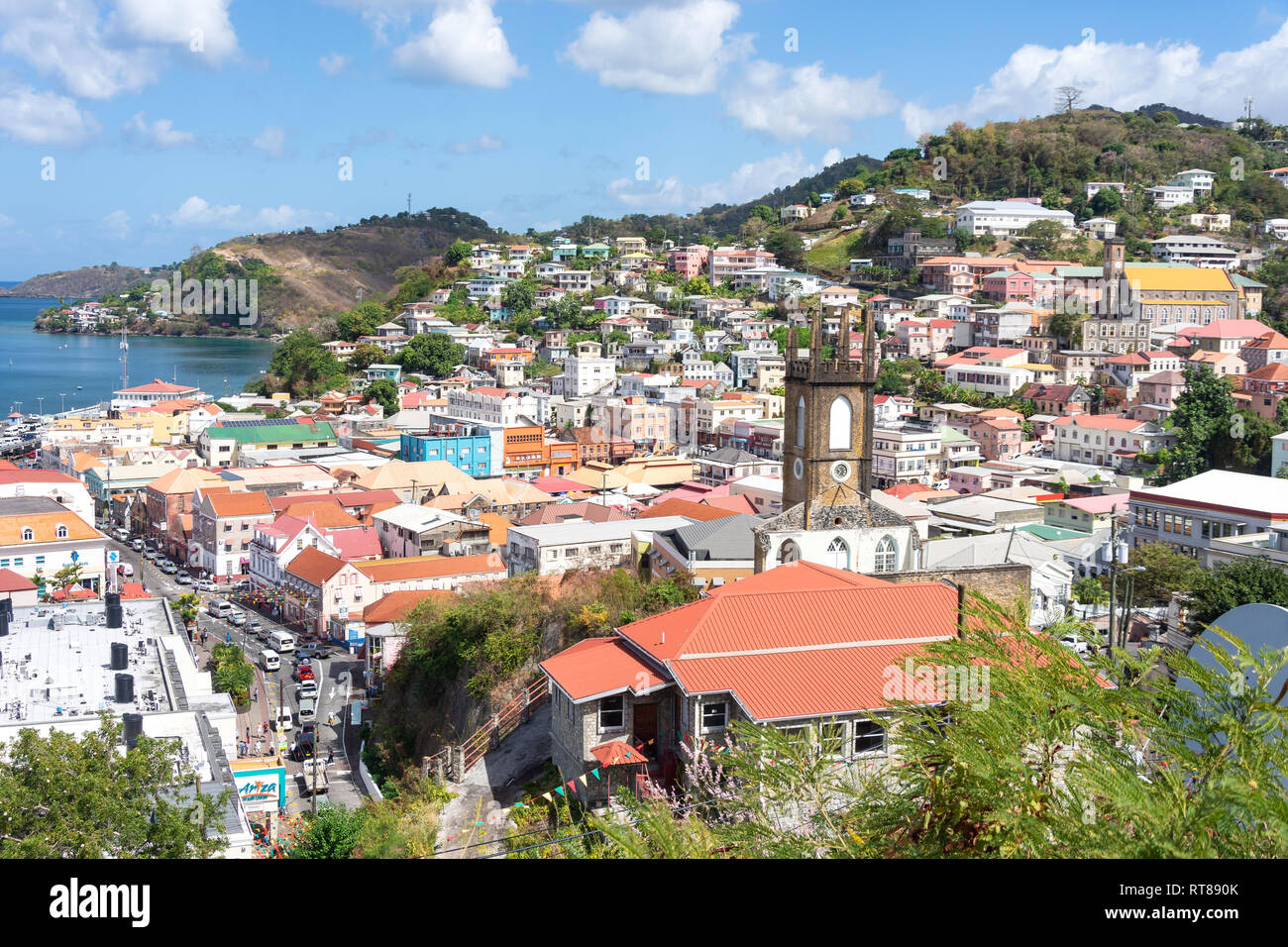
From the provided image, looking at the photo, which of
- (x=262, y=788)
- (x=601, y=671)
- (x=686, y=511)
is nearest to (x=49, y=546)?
(x=686, y=511)

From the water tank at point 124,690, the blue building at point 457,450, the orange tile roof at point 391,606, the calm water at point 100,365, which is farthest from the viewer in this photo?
the calm water at point 100,365

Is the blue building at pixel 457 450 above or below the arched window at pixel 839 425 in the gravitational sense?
below

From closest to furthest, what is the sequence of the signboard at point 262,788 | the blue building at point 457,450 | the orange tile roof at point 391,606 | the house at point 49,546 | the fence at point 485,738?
the fence at point 485,738
the signboard at point 262,788
the orange tile roof at point 391,606
the house at point 49,546
the blue building at point 457,450

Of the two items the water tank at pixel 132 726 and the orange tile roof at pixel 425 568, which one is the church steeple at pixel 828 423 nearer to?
the water tank at pixel 132 726

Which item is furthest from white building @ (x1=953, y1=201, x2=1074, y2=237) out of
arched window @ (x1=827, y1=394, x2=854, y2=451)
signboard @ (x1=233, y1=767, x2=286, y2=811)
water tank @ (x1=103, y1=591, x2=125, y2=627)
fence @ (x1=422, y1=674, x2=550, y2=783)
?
signboard @ (x1=233, y1=767, x2=286, y2=811)

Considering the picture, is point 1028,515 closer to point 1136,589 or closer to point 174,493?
point 1136,589

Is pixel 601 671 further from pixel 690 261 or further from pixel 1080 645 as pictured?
pixel 690 261

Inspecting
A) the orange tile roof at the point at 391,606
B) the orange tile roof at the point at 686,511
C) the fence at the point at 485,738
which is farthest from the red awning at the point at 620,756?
the orange tile roof at the point at 391,606

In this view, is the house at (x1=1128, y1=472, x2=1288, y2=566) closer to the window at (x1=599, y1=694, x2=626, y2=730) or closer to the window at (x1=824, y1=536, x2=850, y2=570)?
the window at (x1=824, y1=536, x2=850, y2=570)
